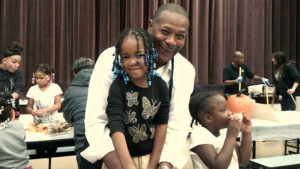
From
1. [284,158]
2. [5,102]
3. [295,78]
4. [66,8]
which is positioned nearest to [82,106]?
[5,102]

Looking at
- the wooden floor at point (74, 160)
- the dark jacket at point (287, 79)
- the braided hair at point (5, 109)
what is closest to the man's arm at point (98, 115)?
the braided hair at point (5, 109)

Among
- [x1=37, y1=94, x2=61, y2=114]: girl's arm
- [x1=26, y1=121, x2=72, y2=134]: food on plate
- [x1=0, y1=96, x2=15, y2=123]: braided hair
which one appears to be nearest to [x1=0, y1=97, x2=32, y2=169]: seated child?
[x1=0, y1=96, x2=15, y2=123]: braided hair

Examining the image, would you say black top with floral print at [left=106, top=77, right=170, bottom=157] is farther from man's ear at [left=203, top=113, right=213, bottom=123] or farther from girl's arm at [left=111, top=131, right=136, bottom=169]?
man's ear at [left=203, top=113, right=213, bottom=123]

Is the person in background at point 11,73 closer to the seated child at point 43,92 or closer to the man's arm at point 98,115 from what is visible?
the seated child at point 43,92

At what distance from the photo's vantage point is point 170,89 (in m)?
1.47

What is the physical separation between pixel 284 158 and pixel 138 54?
7.05 ft

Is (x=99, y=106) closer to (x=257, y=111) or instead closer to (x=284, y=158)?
(x=284, y=158)

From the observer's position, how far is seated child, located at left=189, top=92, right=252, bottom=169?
169 centimetres

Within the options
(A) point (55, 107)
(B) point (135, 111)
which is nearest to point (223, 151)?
(B) point (135, 111)

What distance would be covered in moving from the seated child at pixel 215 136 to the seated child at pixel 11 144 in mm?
1231

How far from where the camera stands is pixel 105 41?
6.04 meters

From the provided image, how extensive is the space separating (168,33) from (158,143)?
1.47ft

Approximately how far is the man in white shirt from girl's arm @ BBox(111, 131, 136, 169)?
72mm

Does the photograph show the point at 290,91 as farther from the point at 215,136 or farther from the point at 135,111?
the point at 135,111
